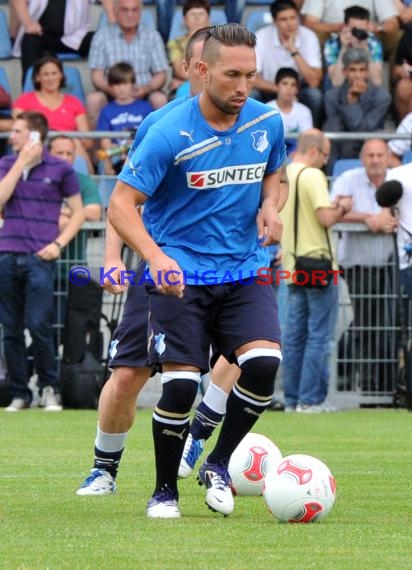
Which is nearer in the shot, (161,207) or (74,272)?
(161,207)

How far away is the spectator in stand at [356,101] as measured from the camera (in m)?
17.4

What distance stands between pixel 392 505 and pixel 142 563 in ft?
7.96

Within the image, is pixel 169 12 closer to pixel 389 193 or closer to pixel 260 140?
pixel 389 193

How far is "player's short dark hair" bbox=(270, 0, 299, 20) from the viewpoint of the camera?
18312 millimetres

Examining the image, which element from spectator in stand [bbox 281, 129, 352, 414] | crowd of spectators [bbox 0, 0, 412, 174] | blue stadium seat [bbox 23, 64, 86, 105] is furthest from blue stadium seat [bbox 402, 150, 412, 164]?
blue stadium seat [bbox 23, 64, 86, 105]

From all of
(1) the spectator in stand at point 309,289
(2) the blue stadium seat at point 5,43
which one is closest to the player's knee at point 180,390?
(1) the spectator in stand at point 309,289

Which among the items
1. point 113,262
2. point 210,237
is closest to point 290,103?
point 113,262

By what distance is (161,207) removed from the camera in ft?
23.2

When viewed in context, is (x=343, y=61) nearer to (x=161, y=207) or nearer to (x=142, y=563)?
(x=161, y=207)

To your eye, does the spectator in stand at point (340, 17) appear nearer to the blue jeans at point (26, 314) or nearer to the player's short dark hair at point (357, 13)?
the player's short dark hair at point (357, 13)

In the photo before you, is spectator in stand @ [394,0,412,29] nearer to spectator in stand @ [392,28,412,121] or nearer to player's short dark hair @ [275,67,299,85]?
spectator in stand @ [392,28,412,121]

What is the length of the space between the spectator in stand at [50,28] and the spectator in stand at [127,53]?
0.64 m

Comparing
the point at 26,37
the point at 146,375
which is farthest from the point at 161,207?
the point at 26,37

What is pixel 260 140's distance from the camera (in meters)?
7.05
